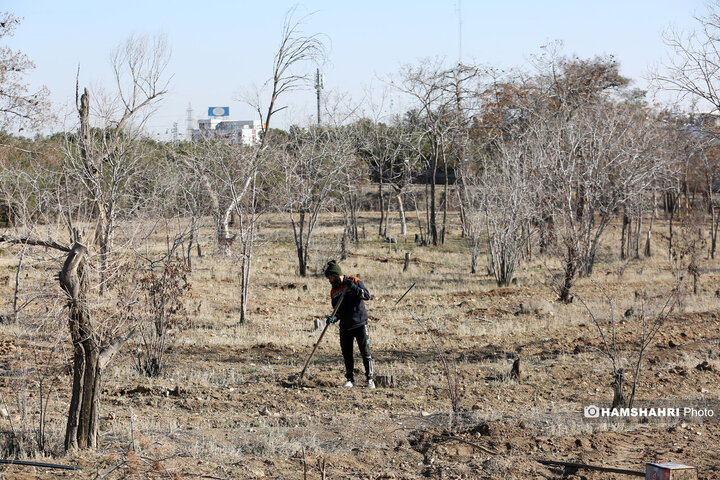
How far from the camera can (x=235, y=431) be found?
6.48 metres

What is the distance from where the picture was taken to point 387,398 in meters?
7.89

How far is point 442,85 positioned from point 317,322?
872 inches

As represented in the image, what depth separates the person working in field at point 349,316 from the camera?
829 centimetres

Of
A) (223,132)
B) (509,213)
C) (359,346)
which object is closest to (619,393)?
(359,346)

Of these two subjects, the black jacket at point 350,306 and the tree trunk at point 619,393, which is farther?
the black jacket at point 350,306

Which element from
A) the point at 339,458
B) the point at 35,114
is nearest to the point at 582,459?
the point at 339,458

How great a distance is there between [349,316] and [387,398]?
110 centimetres

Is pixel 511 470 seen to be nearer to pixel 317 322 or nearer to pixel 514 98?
pixel 317 322

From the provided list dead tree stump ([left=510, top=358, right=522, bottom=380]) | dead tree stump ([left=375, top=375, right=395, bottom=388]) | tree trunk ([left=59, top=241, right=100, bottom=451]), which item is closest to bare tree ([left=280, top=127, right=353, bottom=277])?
→ dead tree stump ([left=375, top=375, right=395, bottom=388])

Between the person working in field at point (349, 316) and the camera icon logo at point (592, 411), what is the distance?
250 centimetres

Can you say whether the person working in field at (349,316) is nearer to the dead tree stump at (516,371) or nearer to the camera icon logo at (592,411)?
the dead tree stump at (516,371)

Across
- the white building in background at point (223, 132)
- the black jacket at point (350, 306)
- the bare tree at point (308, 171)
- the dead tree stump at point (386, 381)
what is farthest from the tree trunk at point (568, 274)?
the black jacket at point (350, 306)

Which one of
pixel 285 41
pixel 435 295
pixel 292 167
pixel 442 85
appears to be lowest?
pixel 435 295

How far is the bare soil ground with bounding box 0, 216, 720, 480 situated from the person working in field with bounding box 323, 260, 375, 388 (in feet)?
1.13
